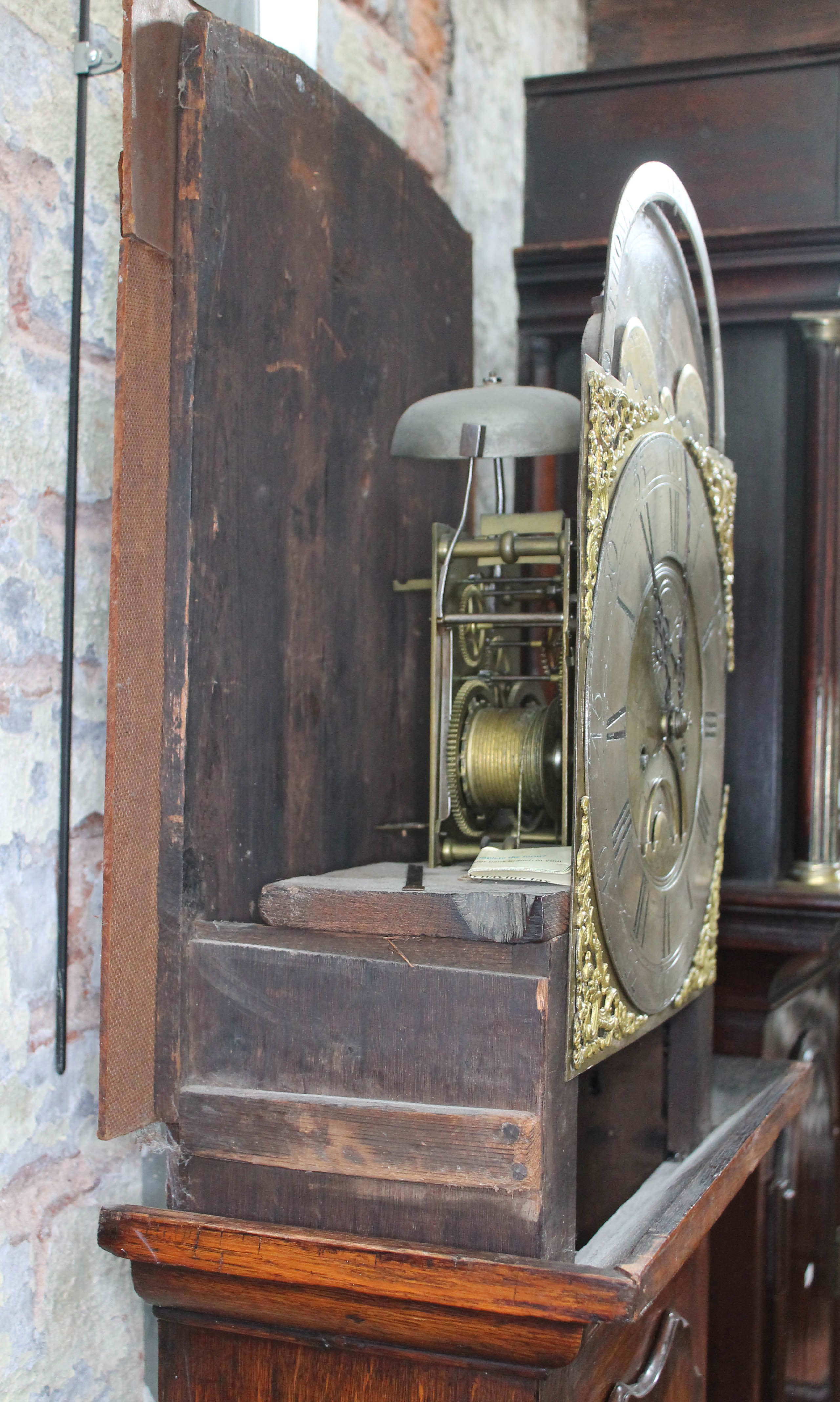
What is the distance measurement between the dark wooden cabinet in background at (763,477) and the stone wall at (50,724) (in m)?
1.07

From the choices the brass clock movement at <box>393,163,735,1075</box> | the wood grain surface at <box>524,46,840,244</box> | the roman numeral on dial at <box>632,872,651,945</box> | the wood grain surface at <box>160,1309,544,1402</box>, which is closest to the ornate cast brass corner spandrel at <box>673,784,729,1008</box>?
the brass clock movement at <box>393,163,735,1075</box>

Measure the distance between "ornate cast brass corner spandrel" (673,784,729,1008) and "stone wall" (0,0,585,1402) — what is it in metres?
0.71

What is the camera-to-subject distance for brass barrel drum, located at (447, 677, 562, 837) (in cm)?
171

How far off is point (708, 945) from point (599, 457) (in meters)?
0.79

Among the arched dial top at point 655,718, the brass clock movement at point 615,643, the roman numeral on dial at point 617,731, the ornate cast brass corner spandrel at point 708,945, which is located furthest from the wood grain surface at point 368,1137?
the ornate cast brass corner spandrel at point 708,945

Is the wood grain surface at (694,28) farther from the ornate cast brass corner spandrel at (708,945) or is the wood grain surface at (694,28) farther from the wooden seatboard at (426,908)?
the wooden seatboard at (426,908)

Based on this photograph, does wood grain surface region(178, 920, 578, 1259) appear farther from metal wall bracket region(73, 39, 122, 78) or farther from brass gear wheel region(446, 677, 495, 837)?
metal wall bracket region(73, 39, 122, 78)

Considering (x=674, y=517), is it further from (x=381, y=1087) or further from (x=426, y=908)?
(x=381, y=1087)

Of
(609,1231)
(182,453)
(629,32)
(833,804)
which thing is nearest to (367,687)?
(182,453)

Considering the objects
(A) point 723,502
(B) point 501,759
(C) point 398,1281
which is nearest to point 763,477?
(A) point 723,502

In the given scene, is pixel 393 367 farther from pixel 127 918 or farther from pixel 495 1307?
pixel 495 1307

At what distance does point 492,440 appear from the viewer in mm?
1744

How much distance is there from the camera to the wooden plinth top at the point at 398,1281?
1.29 metres

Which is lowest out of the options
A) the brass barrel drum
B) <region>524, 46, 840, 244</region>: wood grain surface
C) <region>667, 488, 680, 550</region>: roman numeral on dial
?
the brass barrel drum
